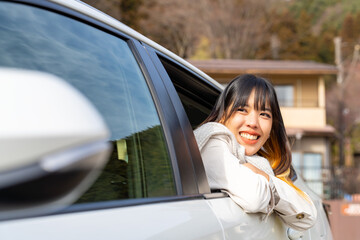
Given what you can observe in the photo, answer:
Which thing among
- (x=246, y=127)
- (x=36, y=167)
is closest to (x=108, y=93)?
(x=36, y=167)

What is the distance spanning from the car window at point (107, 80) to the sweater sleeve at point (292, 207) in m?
0.63

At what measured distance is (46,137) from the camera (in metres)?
0.56

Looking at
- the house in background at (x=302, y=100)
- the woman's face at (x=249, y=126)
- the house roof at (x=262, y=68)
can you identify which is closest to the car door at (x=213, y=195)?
the woman's face at (x=249, y=126)

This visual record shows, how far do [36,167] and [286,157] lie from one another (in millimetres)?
2195

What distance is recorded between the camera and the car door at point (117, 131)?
103cm

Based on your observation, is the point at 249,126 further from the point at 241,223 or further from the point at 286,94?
the point at 286,94

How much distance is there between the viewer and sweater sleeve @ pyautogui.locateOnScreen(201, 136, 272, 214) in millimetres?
1895

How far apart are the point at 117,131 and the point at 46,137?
87 cm

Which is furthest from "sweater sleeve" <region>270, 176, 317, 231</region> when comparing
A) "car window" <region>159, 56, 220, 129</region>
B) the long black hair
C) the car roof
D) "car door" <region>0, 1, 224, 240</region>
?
the car roof

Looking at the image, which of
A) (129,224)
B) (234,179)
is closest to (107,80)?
(129,224)

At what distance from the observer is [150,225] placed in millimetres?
1197

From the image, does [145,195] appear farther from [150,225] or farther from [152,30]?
[152,30]

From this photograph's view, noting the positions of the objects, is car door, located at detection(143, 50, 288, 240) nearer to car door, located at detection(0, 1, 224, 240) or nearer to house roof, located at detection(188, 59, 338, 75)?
car door, located at detection(0, 1, 224, 240)

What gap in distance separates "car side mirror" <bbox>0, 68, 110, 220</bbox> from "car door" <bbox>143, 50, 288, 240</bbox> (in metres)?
1.04
